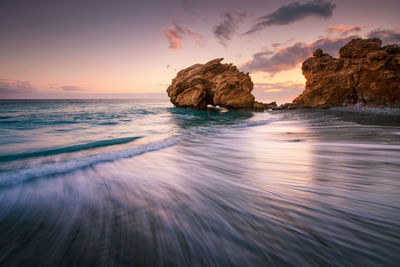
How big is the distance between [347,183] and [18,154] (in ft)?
27.2

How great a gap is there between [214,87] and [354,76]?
18.3 meters

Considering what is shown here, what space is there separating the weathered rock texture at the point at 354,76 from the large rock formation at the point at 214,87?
7.63 m

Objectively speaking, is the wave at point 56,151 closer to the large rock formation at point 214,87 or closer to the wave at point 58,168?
the wave at point 58,168

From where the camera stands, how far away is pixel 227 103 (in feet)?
85.1

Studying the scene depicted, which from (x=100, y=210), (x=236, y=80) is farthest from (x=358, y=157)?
(x=236, y=80)

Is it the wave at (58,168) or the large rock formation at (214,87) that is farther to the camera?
the large rock formation at (214,87)

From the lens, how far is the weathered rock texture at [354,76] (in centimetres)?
1745

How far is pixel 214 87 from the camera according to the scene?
26.6 meters

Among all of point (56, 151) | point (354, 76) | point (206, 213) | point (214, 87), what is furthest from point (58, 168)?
point (354, 76)

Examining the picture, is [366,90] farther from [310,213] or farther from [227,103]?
[310,213]

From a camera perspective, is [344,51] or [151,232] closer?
[151,232]

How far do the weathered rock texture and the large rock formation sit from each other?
7.63 m

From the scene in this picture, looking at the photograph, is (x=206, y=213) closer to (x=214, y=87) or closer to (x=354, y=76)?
(x=214, y=87)

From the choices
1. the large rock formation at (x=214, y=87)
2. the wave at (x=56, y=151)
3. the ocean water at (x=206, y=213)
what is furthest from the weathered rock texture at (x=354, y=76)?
the wave at (x=56, y=151)
